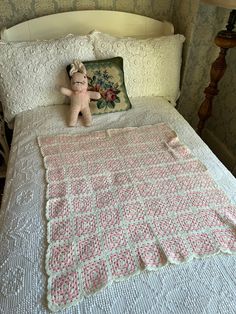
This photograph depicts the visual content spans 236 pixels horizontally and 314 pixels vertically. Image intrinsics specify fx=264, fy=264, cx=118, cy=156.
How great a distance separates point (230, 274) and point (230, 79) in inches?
63.0

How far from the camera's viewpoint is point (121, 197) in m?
1.04

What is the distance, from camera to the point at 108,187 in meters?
1.09

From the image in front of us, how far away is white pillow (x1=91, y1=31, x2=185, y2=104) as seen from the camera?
166 centimetres

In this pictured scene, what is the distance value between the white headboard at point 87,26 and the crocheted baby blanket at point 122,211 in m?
0.84

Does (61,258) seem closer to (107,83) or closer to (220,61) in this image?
(107,83)

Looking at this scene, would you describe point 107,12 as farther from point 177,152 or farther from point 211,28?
point 177,152

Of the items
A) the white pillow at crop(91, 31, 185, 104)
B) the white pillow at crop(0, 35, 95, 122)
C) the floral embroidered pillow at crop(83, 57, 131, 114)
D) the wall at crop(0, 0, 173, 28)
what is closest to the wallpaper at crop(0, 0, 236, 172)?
the wall at crop(0, 0, 173, 28)

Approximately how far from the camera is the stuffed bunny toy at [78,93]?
1.47 meters

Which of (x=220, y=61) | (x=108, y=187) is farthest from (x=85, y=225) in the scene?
(x=220, y=61)

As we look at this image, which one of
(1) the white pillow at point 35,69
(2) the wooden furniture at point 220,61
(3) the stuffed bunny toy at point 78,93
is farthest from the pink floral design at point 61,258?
(2) the wooden furniture at point 220,61

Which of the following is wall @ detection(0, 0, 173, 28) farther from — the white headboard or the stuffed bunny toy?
the stuffed bunny toy

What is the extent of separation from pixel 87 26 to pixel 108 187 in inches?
50.5

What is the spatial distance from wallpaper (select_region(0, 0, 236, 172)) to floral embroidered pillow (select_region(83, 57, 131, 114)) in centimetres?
55

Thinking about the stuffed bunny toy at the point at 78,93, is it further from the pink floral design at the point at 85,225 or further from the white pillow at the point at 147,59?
the pink floral design at the point at 85,225
